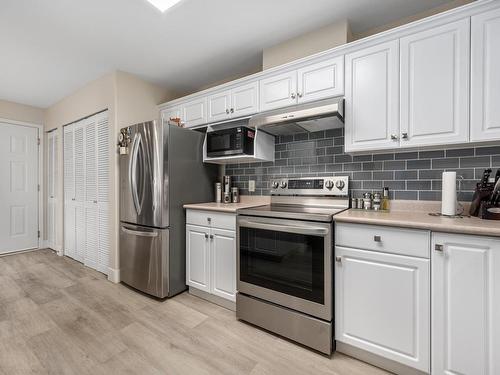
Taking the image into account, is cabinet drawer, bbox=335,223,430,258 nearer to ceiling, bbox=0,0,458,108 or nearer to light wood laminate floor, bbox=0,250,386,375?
light wood laminate floor, bbox=0,250,386,375

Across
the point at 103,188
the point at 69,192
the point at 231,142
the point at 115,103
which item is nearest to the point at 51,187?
the point at 69,192

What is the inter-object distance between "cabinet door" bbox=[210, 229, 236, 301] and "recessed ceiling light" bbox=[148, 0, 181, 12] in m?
1.89

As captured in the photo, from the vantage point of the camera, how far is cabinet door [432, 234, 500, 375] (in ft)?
3.86

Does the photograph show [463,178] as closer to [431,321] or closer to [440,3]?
[431,321]

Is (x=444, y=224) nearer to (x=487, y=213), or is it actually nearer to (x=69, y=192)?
(x=487, y=213)

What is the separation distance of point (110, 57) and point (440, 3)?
3091 mm

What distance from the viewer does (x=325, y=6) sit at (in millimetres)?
1847

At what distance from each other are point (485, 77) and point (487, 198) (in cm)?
73

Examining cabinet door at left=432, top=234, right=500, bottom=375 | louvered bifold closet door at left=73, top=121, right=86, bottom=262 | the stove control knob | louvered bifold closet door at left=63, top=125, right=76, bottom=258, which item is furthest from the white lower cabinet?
louvered bifold closet door at left=63, top=125, right=76, bottom=258

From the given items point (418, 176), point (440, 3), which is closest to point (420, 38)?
point (440, 3)

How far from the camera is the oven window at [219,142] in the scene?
2463 mm

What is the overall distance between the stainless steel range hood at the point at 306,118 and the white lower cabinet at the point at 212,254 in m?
0.90

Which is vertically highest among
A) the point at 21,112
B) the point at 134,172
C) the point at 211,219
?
the point at 21,112

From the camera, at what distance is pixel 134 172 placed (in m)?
2.56
